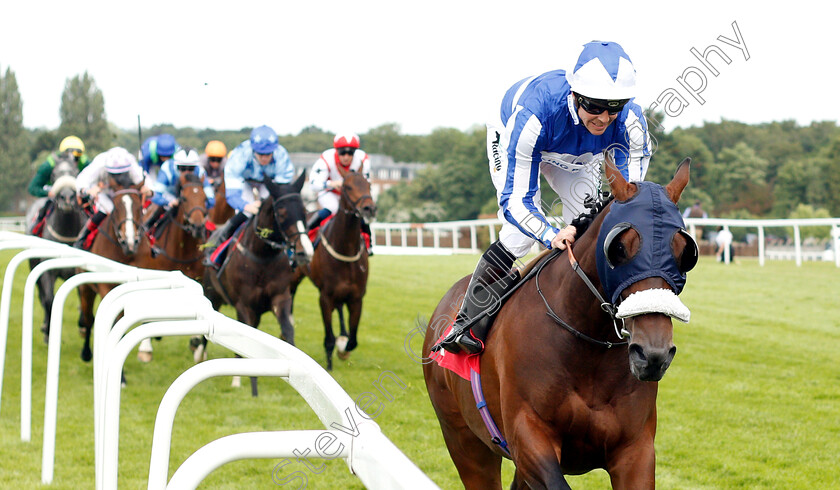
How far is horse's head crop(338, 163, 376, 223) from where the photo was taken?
7801 mm

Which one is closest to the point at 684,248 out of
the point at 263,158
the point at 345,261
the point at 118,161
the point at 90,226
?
the point at 345,261

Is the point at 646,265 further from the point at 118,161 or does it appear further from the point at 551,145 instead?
the point at 118,161

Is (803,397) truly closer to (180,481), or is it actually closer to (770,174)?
(180,481)

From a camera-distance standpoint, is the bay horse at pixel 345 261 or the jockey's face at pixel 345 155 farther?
the jockey's face at pixel 345 155

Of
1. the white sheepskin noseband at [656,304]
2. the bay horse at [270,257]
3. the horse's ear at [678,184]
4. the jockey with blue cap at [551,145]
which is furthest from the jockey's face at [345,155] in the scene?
the white sheepskin noseband at [656,304]

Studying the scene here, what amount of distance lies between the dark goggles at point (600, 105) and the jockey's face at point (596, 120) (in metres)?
0.01

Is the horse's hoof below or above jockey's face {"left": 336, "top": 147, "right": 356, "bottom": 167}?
below

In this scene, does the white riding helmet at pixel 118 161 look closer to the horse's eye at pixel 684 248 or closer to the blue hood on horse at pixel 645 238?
the blue hood on horse at pixel 645 238

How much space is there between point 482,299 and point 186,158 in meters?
6.23

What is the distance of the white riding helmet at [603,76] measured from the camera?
2.82 metres

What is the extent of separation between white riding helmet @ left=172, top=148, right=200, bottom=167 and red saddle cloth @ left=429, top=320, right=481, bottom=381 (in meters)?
5.96

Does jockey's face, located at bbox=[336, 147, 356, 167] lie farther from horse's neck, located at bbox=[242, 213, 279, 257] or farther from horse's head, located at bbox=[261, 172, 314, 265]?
horse's neck, located at bbox=[242, 213, 279, 257]

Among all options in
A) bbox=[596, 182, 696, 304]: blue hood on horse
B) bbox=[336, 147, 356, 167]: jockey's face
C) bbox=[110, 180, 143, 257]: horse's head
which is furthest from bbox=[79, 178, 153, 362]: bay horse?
bbox=[596, 182, 696, 304]: blue hood on horse

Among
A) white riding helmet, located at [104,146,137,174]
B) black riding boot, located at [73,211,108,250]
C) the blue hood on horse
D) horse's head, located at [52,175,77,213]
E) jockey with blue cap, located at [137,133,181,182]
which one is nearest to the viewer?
the blue hood on horse
